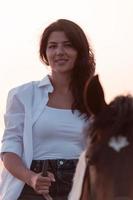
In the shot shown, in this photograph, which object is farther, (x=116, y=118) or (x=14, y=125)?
(x=14, y=125)

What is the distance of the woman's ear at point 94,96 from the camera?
2.69 meters

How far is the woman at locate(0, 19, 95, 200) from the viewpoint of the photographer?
3.32 m

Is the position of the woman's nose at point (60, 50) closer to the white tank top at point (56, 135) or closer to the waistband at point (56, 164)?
the white tank top at point (56, 135)

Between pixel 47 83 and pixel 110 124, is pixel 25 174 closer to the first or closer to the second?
pixel 47 83

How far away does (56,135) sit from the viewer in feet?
10.9

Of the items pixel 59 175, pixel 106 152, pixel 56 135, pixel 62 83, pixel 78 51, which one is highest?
pixel 78 51

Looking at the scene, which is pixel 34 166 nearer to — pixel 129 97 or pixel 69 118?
pixel 69 118

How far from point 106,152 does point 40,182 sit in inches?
29.1

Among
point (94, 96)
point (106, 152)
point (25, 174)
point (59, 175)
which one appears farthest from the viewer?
point (59, 175)

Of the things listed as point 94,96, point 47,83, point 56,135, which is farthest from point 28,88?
point 94,96

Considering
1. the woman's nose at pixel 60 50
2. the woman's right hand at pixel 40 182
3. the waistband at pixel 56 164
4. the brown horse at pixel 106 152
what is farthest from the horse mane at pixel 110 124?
the woman's nose at pixel 60 50

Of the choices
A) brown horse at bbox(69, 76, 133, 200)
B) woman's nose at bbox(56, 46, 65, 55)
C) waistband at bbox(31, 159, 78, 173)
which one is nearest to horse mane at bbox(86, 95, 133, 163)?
brown horse at bbox(69, 76, 133, 200)

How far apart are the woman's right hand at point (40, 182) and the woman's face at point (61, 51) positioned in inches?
25.0

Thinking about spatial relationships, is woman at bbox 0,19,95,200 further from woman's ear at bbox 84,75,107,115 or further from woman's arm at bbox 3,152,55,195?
woman's ear at bbox 84,75,107,115
